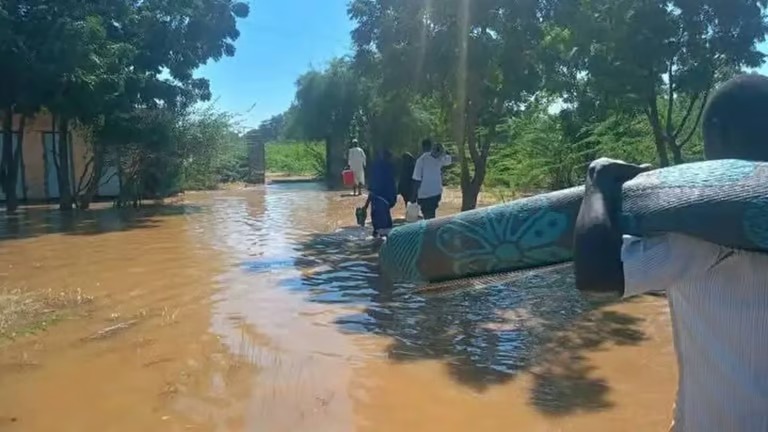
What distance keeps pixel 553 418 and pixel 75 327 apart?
3846 mm

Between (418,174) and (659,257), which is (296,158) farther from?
(659,257)

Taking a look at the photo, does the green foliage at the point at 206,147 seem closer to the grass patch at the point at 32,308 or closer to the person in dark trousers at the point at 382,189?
the person in dark trousers at the point at 382,189

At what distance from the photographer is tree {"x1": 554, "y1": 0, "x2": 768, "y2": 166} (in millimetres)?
8828

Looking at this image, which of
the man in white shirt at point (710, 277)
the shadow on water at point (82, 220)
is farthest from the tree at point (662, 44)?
the shadow on water at point (82, 220)

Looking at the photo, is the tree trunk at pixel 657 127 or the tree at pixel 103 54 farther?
the tree at pixel 103 54

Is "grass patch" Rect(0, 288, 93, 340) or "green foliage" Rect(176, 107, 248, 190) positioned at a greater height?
"green foliage" Rect(176, 107, 248, 190)

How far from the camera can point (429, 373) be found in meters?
4.66

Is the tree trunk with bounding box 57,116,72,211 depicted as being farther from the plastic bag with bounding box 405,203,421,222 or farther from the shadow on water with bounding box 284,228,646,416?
the shadow on water with bounding box 284,228,646,416

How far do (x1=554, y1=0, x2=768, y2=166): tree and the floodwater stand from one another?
124 inches

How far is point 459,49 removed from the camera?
10.4 metres

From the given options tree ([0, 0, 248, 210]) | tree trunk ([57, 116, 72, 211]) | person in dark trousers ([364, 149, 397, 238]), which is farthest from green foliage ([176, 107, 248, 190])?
person in dark trousers ([364, 149, 397, 238])

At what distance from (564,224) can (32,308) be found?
6035 millimetres

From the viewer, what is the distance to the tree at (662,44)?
883 cm

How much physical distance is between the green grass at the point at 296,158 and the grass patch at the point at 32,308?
2415 centimetres
